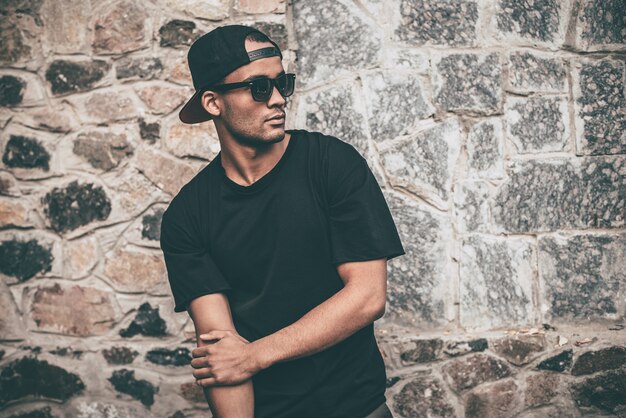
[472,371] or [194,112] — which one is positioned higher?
[194,112]

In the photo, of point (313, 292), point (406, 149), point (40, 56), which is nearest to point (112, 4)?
point (40, 56)

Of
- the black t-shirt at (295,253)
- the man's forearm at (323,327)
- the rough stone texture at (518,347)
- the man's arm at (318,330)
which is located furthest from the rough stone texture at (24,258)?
the rough stone texture at (518,347)

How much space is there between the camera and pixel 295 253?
6.96 feet

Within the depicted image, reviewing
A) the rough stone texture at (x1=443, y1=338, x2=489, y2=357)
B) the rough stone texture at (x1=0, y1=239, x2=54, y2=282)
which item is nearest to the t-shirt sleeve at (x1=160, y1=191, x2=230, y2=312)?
the rough stone texture at (x1=0, y1=239, x2=54, y2=282)

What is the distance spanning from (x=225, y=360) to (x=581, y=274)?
196 centimetres

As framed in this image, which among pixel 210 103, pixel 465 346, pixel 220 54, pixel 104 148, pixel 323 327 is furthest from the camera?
pixel 104 148

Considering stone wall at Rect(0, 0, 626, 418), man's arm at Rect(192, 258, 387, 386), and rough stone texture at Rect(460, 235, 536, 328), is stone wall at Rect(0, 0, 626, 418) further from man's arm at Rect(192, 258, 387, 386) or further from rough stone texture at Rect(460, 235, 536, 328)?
man's arm at Rect(192, 258, 387, 386)

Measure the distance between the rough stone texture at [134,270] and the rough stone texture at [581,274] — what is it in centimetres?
193

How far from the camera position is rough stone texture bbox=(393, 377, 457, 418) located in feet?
10.3

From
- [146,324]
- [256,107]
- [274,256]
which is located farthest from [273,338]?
[146,324]

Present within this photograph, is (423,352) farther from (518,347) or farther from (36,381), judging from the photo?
(36,381)

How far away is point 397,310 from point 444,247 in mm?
391

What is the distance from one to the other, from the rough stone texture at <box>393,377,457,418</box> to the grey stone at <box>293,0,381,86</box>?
1575 mm

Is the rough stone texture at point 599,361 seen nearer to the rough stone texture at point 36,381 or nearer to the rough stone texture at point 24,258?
the rough stone texture at point 36,381
